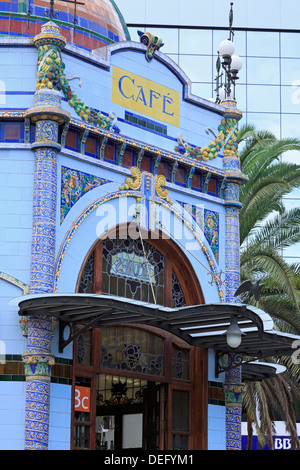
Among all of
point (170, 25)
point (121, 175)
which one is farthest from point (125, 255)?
point (170, 25)

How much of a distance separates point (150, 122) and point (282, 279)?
21.6 ft

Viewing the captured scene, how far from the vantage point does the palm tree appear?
82.8ft

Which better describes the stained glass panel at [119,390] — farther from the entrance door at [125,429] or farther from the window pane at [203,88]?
the window pane at [203,88]

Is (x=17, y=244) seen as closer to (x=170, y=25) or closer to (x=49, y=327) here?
(x=49, y=327)

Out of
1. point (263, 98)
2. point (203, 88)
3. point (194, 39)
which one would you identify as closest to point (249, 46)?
point (263, 98)

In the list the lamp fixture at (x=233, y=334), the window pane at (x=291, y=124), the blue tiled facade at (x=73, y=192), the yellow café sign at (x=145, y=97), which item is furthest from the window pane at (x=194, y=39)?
the lamp fixture at (x=233, y=334)

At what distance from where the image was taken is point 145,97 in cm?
2019

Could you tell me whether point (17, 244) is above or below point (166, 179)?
below

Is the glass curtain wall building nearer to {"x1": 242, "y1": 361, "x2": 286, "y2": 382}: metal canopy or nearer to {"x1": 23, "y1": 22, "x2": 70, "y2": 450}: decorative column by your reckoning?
{"x1": 242, "y1": 361, "x2": 286, "y2": 382}: metal canopy

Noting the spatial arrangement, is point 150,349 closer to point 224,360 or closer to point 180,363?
point 180,363

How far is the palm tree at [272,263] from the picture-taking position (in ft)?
82.8

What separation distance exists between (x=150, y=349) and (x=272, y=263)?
6.36 metres

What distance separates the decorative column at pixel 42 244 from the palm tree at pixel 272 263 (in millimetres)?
8622

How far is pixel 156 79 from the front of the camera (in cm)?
2050
